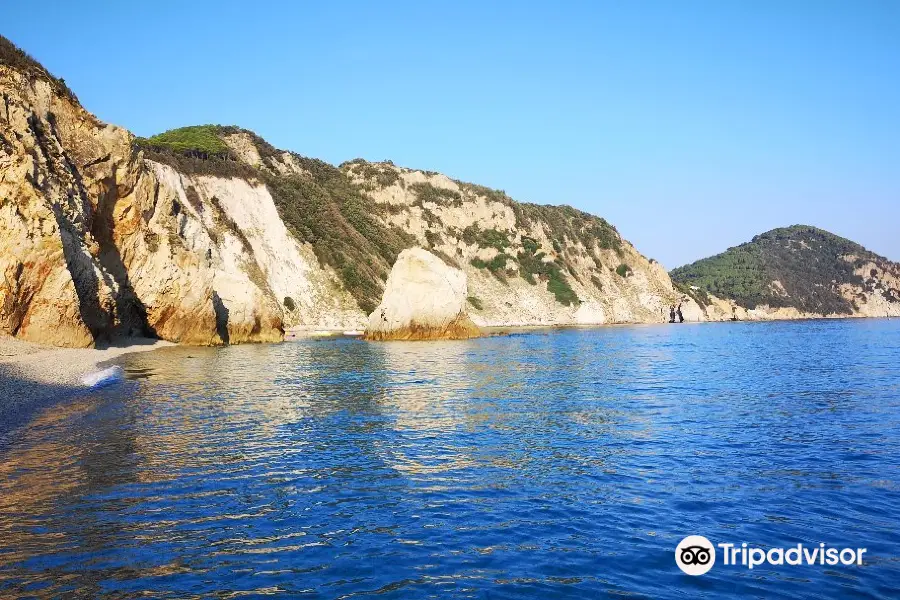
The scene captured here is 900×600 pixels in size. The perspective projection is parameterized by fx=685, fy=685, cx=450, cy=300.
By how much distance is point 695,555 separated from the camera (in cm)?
880

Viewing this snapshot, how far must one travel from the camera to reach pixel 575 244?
13388 centimetres

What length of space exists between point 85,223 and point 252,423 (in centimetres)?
2693

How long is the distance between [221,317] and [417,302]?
14711 mm

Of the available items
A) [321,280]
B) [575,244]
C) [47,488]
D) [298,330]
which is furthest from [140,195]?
[575,244]

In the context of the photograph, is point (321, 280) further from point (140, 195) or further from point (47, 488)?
point (47, 488)

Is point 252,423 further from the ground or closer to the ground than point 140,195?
closer to the ground

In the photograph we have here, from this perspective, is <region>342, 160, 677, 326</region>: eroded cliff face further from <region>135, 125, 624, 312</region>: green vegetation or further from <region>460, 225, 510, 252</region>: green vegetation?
<region>135, 125, 624, 312</region>: green vegetation

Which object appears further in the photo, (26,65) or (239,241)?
(239,241)

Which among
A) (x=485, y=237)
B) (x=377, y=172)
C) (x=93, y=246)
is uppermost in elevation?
(x=377, y=172)

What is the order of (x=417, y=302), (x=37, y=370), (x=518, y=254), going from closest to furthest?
(x=37, y=370) < (x=417, y=302) < (x=518, y=254)

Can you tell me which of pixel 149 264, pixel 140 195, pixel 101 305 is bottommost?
pixel 101 305

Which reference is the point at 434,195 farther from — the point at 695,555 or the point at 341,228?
the point at 695,555

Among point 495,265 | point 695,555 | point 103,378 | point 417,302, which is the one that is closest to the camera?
point 695,555

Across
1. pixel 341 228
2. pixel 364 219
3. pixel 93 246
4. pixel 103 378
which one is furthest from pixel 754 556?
pixel 364 219
